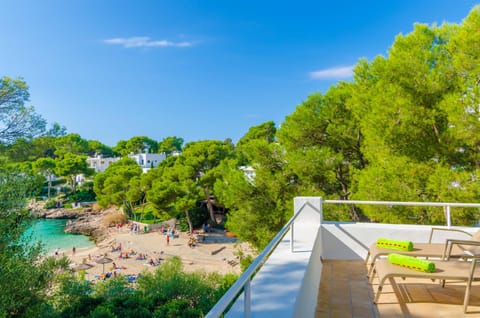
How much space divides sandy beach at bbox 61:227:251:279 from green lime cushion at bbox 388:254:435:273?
17.8 meters

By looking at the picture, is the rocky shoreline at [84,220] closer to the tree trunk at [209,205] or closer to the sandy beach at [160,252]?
the sandy beach at [160,252]

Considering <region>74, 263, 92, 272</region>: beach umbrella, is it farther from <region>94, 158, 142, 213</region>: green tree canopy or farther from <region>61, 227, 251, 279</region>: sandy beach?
<region>94, 158, 142, 213</region>: green tree canopy

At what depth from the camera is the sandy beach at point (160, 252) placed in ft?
71.6

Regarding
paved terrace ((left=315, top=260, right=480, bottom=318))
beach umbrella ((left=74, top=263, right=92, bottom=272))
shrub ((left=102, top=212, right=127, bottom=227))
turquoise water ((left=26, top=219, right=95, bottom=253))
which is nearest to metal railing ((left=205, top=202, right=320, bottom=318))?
paved terrace ((left=315, top=260, right=480, bottom=318))

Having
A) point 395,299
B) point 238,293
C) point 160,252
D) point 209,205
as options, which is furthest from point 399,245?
point 209,205

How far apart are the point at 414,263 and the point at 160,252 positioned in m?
24.2

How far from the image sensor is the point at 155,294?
32.7 feet

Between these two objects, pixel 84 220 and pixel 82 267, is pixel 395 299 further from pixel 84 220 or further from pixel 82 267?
pixel 84 220

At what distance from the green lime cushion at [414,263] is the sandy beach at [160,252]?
58.4ft

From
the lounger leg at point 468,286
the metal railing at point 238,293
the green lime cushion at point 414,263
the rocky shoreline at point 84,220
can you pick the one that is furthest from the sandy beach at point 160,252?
the metal railing at point 238,293

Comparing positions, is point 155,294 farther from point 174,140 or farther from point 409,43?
point 174,140

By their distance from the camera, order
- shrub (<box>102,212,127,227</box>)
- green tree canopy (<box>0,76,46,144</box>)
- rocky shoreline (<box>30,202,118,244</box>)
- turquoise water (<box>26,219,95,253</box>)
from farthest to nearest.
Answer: shrub (<box>102,212,127,227</box>) → rocky shoreline (<box>30,202,118,244</box>) → turquoise water (<box>26,219,95,253</box>) → green tree canopy (<box>0,76,46,144</box>)

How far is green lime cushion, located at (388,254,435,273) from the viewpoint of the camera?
283 centimetres

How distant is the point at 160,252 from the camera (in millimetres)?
24969
